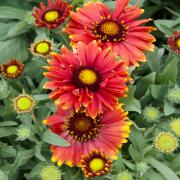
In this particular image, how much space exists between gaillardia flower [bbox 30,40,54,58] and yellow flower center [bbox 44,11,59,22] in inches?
4.0

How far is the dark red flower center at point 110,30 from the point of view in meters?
1.79

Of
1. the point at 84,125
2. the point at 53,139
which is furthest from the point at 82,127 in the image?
the point at 53,139

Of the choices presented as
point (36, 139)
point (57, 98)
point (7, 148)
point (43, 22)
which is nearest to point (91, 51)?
point (57, 98)

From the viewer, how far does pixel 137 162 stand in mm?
1732

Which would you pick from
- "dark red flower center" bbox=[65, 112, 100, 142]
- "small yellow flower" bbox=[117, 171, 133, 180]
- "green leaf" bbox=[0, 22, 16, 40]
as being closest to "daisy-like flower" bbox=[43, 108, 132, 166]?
"dark red flower center" bbox=[65, 112, 100, 142]

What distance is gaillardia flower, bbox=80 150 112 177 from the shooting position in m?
1.49

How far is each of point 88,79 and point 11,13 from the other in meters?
0.90

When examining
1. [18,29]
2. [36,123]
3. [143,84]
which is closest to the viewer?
[36,123]

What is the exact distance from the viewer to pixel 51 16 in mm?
1856

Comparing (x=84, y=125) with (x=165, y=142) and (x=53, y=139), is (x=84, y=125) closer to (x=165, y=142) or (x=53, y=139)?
(x=53, y=139)

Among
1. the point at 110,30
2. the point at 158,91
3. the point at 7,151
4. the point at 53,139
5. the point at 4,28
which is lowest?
the point at 7,151

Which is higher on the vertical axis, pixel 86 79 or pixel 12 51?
pixel 86 79

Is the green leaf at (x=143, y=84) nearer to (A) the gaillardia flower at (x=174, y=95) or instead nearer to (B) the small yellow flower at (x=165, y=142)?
(A) the gaillardia flower at (x=174, y=95)

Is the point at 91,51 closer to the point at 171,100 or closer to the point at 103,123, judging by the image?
the point at 103,123
